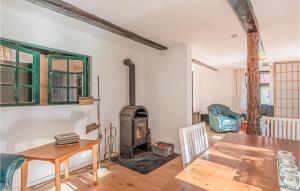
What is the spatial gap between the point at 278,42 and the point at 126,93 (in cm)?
342

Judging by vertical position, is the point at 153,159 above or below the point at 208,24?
below

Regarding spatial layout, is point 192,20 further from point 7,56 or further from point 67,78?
point 7,56

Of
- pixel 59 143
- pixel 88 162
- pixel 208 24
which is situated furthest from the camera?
pixel 88 162

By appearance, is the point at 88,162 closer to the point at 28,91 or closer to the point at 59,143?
the point at 59,143

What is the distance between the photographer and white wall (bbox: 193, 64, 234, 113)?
736cm

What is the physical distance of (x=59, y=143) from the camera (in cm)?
236

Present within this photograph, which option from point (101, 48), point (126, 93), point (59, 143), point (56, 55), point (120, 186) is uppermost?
point (101, 48)

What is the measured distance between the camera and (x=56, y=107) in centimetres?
277

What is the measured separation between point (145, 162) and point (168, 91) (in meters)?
1.58

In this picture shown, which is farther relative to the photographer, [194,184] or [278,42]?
[278,42]

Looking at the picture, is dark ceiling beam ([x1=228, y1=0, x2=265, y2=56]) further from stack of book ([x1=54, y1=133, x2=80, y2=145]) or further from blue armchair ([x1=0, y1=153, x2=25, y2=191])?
blue armchair ([x1=0, y1=153, x2=25, y2=191])

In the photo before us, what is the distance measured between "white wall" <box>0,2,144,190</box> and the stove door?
17.7 inches

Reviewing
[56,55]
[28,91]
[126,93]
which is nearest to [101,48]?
[56,55]

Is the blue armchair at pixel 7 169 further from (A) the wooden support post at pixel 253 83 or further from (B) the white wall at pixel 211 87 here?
(B) the white wall at pixel 211 87
